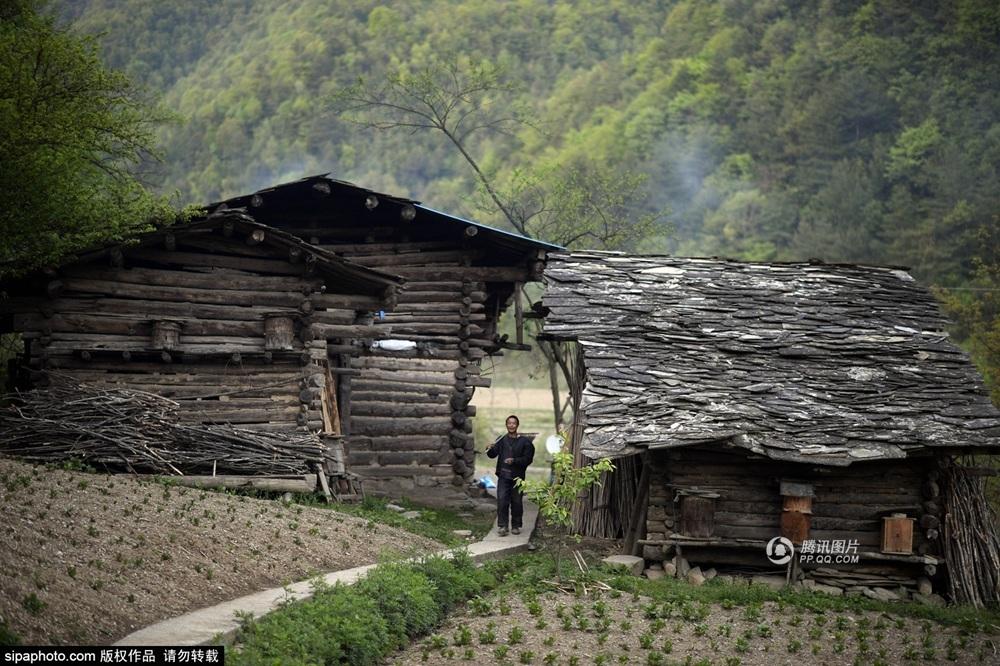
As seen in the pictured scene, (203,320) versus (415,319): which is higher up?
(415,319)

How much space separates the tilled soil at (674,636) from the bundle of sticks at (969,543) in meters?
1.83

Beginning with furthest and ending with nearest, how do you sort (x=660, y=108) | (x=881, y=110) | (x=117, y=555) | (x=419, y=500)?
(x=660, y=108) → (x=881, y=110) → (x=419, y=500) → (x=117, y=555)

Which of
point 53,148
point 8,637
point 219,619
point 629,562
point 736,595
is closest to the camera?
point 8,637

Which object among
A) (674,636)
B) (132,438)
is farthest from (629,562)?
(132,438)

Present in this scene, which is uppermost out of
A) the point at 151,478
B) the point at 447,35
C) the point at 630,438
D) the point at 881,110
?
the point at 447,35

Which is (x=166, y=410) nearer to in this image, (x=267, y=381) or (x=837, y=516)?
(x=267, y=381)

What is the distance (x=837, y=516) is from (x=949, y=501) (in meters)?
1.59

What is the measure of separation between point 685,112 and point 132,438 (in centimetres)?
6148

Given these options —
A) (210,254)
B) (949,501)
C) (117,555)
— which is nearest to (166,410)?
(210,254)

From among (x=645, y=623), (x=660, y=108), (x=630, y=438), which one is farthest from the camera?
(x=660, y=108)

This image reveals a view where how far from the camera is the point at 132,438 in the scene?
1580 centimetres

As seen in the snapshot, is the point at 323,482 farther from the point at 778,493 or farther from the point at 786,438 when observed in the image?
the point at 786,438

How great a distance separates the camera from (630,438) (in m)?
14.7

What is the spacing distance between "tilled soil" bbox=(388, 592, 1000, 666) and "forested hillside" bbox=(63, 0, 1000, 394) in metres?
25.7
